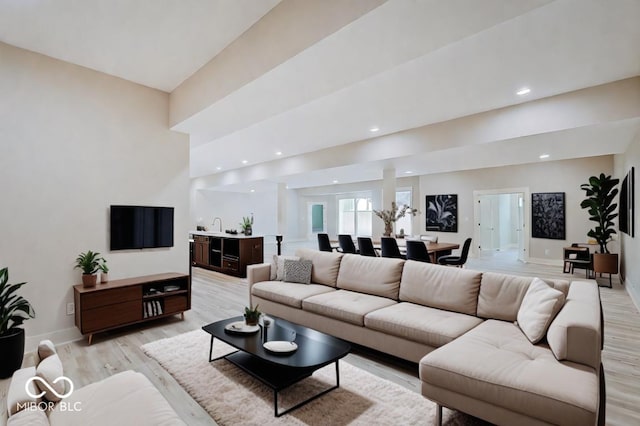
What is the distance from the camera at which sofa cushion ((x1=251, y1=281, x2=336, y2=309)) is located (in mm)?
3707

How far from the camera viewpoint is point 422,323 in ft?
8.88

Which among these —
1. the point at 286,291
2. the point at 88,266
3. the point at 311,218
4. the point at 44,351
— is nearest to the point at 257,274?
the point at 286,291

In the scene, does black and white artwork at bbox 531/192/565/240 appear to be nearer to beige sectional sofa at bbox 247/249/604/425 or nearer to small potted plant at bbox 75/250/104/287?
beige sectional sofa at bbox 247/249/604/425

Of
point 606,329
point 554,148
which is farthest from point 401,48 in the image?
point 554,148

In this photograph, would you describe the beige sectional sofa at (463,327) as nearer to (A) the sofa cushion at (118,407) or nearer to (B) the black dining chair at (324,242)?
(A) the sofa cushion at (118,407)

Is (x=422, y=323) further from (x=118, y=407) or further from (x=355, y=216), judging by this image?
(x=355, y=216)

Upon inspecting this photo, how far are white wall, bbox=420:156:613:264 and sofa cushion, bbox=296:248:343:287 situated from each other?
7335mm

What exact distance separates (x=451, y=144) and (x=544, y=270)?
15.5 ft

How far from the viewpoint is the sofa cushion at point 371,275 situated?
11.7 feet

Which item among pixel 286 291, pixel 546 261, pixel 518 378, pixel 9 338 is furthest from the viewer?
pixel 546 261

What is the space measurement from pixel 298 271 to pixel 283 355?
1.94 meters

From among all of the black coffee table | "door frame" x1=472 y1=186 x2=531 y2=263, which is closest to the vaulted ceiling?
the black coffee table

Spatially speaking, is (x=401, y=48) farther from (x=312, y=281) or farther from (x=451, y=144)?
(x=451, y=144)

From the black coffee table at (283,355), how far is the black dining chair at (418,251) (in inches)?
117
